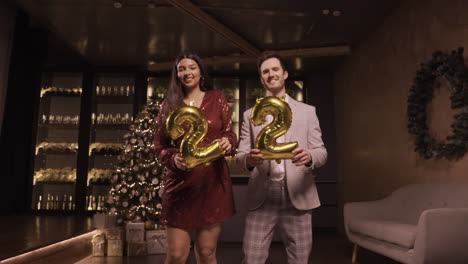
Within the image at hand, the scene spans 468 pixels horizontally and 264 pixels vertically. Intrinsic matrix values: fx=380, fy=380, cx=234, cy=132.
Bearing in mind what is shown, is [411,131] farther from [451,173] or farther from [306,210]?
[306,210]

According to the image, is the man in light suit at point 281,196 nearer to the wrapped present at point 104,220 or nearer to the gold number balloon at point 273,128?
the gold number balloon at point 273,128

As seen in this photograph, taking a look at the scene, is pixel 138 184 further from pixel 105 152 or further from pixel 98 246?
pixel 105 152

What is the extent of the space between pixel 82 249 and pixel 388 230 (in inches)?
130

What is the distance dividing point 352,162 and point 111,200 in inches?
147

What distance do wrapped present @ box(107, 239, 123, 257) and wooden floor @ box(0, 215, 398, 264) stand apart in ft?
0.37

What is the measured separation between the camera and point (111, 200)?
458cm

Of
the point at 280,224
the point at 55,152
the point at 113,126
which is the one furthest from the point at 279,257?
the point at 55,152

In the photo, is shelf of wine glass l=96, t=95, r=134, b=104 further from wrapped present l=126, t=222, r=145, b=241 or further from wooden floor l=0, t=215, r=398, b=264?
wrapped present l=126, t=222, r=145, b=241

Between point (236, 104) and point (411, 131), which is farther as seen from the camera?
point (236, 104)

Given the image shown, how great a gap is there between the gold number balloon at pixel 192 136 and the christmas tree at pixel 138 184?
326 centimetres

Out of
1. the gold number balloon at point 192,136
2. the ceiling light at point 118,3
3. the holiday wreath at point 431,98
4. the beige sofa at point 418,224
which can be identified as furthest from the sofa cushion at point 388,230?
the ceiling light at point 118,3

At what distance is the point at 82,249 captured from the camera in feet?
14.4

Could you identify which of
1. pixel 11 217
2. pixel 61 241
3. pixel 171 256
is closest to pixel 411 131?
pixel 171 256

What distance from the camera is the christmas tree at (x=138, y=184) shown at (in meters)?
4.49
